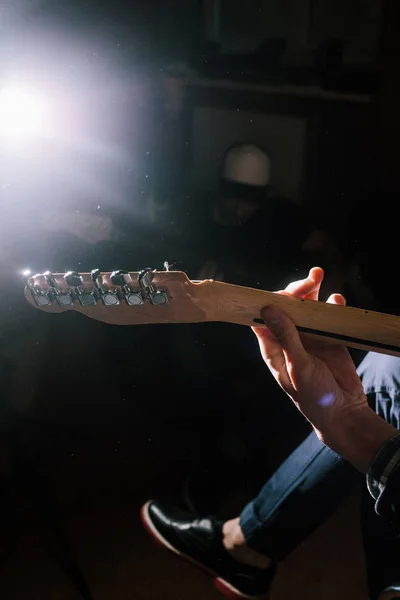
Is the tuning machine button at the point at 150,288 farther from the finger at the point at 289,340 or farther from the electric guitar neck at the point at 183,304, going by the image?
the finger at the point at 289,340

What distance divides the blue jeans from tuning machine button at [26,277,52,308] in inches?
20.7

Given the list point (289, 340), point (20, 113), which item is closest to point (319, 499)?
point (289, 340)

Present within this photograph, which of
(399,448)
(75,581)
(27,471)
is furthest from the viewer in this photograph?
(27,471)

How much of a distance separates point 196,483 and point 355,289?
609mm

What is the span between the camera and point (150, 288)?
2.13ft

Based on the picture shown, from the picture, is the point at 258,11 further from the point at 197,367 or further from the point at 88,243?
the point at 197,367

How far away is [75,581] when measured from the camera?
3.52 feet

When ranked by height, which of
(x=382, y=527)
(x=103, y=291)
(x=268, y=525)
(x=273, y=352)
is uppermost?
(x=103, y=291)

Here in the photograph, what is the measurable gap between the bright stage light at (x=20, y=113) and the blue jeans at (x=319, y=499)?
2.55ft

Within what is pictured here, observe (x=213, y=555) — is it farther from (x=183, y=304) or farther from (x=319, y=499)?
(x=183, y=304)

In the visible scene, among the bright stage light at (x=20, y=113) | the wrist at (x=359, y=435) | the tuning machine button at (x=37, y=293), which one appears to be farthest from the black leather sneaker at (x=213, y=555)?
the bright stage light at (x=20, y=113)

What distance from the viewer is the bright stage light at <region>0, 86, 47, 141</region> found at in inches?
37.5

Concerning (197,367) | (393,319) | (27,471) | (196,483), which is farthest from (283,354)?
(27,471)

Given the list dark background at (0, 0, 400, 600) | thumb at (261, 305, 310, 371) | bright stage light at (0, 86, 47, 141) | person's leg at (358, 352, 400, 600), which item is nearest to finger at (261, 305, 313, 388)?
thumb at (261, 305, 310, 371)
